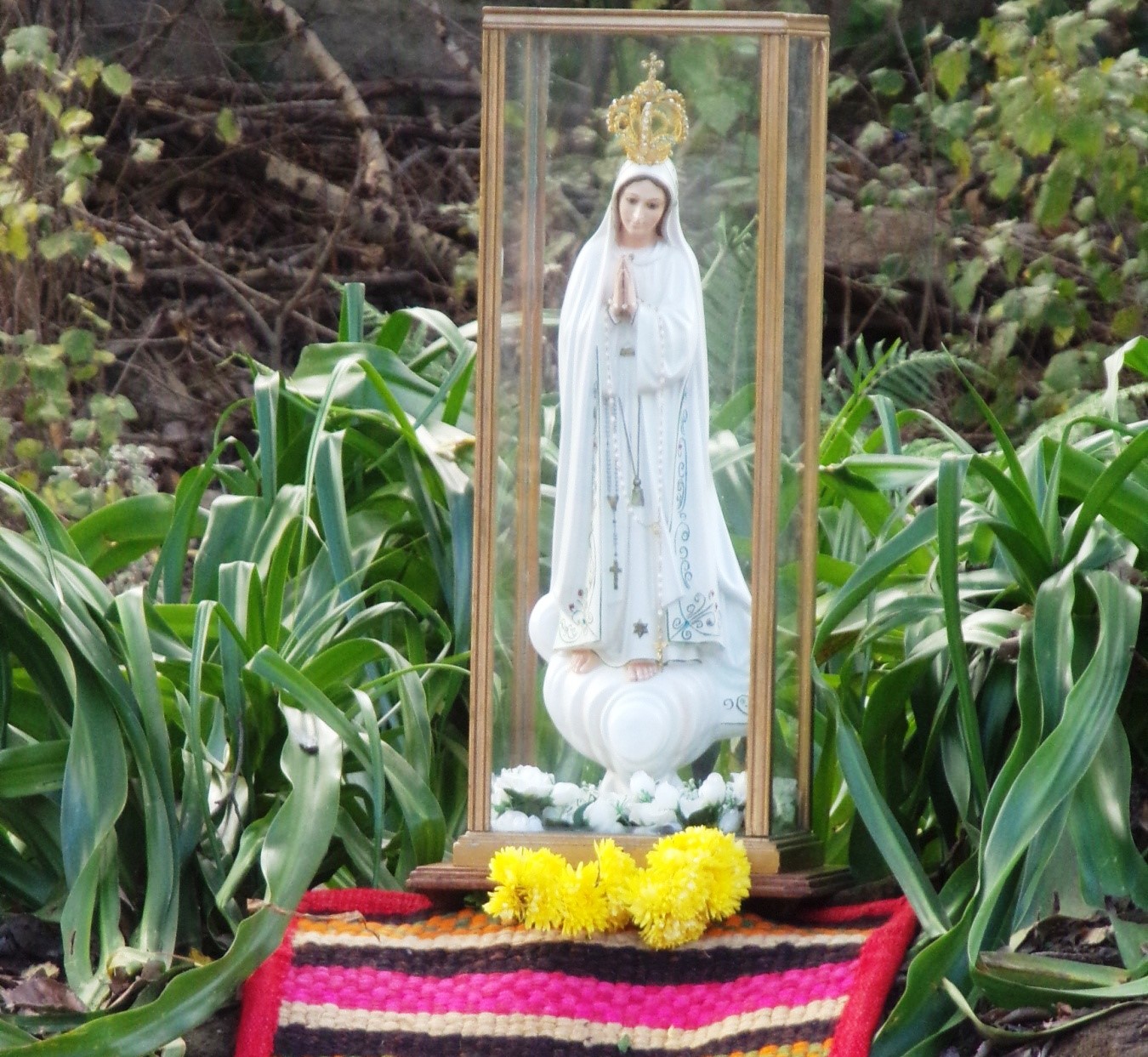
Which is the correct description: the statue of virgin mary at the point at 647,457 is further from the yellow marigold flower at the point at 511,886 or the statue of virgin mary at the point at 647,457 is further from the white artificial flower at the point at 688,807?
the yellow marigold flower at the point at 511,886

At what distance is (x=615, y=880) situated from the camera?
2.34 metres

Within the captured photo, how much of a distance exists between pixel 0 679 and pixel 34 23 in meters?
3.44

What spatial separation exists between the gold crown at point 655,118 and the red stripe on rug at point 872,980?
3.19ft

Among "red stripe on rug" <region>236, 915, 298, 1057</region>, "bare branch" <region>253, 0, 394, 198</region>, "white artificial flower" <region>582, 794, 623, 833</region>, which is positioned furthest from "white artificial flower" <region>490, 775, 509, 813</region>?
"bare branch" <region>253, 0, 394, 198</region>

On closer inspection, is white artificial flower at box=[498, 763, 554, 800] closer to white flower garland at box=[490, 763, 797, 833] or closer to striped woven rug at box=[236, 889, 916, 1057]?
white flower garland at box=[490, 763, 797, 833]

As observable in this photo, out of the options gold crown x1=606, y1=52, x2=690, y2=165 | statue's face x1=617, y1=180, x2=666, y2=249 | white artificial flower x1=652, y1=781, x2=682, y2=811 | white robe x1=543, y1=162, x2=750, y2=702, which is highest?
gold crown x1=606, y1=52, x2=690, y2=165

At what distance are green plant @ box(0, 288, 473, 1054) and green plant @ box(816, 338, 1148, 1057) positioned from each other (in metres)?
0.58

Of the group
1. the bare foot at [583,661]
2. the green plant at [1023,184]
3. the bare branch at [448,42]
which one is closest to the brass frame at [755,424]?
the bare foot at [583,661]

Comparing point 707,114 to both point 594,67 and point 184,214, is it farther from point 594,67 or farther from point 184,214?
point 184,214

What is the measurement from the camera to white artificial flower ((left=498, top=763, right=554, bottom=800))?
2.52 metres

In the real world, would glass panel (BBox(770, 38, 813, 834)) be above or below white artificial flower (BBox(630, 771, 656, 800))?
above

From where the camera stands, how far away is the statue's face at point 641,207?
2473 mm

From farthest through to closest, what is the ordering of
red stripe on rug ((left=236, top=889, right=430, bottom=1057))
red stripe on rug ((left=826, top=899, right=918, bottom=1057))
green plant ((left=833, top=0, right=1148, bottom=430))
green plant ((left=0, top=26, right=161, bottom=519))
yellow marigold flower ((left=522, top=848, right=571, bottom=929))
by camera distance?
green plant ((left=0, top=26, right=161, bottom=519)) → green plant ((left=833, top=0, right=1148, bottom=430)) → yellow marigold flower ((left=522, top=848, right=571, bottom=929)) → red stripe on rug ((left=236, top=889, right=430, bottom=1057)) → red stripe on rug ((left=826, top=899, right=918, bottom=1057))

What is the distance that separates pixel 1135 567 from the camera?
8.46 feet
